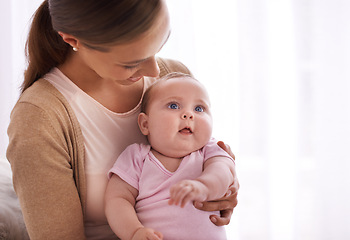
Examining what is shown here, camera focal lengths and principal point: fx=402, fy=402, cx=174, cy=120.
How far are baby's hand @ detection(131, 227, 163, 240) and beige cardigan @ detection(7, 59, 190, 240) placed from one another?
0.80 ft

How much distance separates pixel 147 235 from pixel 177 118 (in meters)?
0.35

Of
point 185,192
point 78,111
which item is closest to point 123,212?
point 185,192

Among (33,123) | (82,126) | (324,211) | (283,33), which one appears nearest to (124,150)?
(82,126)

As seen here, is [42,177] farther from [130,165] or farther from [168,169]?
[168,169]

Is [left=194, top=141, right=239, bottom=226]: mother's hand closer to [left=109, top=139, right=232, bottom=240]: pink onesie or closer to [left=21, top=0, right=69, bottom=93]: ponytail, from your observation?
[left=109, top=139, right=232, bottom=240]: pink onesie

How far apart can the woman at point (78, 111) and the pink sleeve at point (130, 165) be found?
0.07 m

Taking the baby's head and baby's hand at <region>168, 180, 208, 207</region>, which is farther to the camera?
the baby's head

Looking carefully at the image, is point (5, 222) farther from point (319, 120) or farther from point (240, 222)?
point (319, 120)

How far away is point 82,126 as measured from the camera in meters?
1.28

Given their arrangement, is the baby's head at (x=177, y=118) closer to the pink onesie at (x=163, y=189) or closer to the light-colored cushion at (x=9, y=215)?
the pink onesie at (x=163, y=189)

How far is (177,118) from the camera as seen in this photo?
1199 millimetres

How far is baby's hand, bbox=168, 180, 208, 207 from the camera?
0.96m

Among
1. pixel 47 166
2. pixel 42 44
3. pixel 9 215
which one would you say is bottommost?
pixel 9 215

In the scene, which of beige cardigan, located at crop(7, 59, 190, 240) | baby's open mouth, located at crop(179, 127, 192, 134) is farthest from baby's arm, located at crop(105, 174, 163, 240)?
baby's open mouth, located at crop(179, 127, 192, 134)
